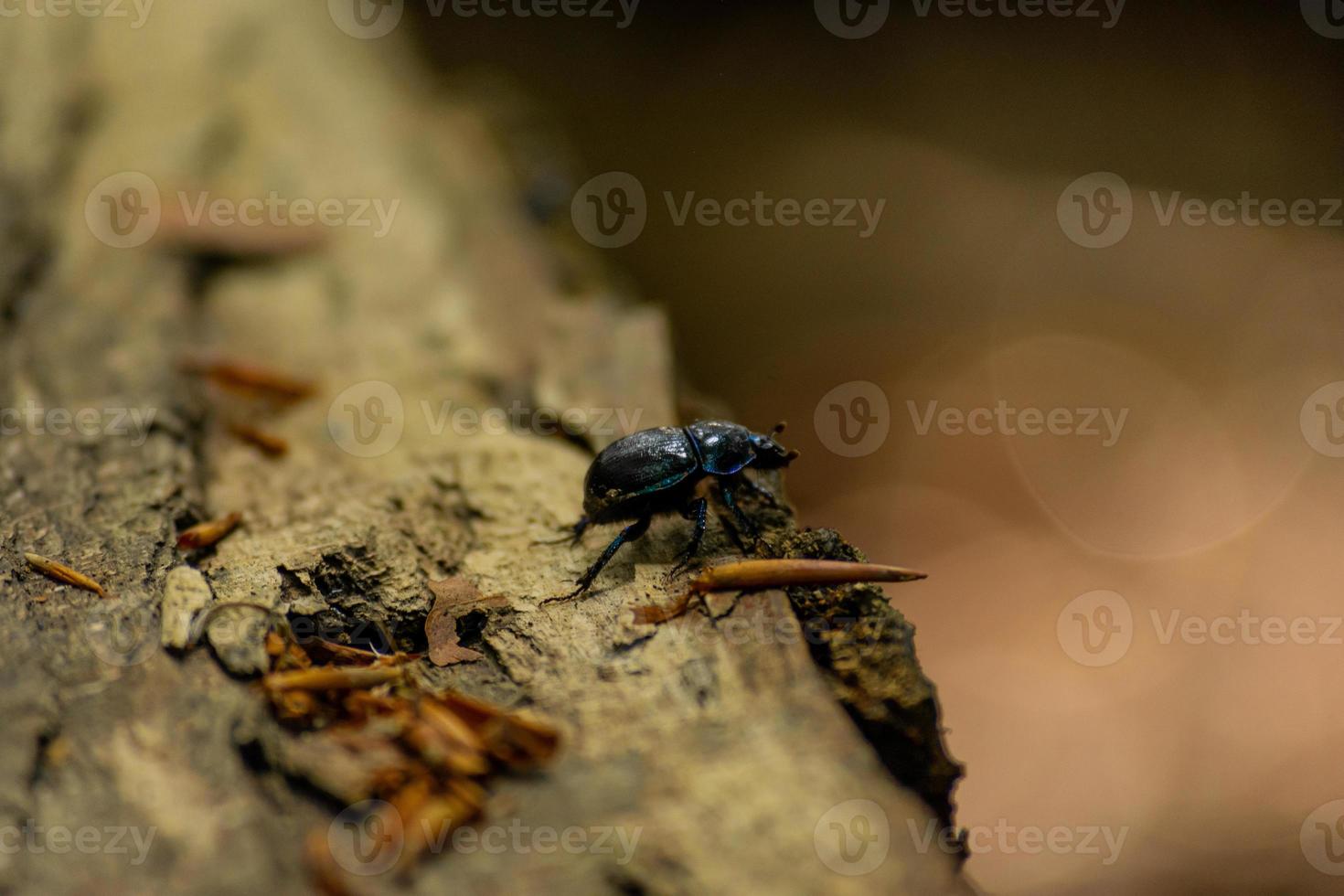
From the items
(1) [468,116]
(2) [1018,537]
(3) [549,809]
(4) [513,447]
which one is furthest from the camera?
(1) [468,116]

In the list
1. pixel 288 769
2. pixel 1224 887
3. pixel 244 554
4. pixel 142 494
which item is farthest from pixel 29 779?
pixel 1224 887

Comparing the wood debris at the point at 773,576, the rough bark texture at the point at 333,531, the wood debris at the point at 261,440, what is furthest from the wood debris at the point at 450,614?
the wood debris at the point at 261,440

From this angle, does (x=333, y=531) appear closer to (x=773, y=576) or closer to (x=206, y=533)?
(x=206, y=533)

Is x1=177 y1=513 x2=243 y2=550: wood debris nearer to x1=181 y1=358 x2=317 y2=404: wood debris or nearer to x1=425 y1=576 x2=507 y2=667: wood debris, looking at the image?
x1=425 y1=576 x2=507 y2=667: wood debris

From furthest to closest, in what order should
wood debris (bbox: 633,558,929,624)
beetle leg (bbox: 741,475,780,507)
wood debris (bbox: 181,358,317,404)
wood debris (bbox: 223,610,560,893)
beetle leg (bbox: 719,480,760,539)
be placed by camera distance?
wood debris (bbox: 181,358,317,404) < beetle leg (bbox: 741,475,780,507) < beetle leg (bbox: 719,480,760,539) < wood debris (bbox: 633,558,929,624) < wood debris (bbox: 223,610,560,893)

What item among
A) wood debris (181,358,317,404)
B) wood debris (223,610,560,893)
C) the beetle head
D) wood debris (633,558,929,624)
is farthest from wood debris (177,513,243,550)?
the beetle head

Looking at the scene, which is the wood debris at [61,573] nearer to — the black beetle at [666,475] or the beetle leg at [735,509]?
the black beetle at [666,475]

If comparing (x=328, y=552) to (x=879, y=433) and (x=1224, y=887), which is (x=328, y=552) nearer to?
(x=879, y=433)
